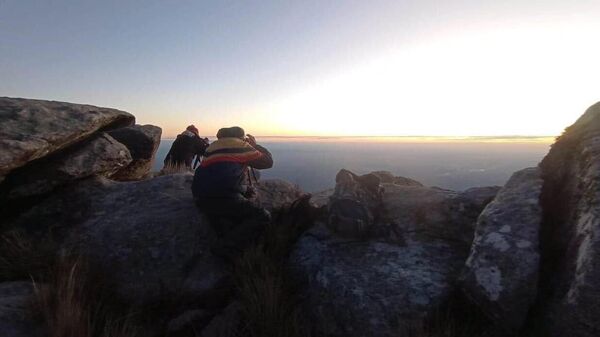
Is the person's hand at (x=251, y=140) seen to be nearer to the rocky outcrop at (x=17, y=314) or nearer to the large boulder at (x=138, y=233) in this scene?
the large boulder at (x=138, y=233)

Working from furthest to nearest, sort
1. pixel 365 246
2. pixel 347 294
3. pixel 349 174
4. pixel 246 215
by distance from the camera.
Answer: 1. pixel 349 174
2. pixel 246 215
3. pixel 365 246
4. pixel 347 294

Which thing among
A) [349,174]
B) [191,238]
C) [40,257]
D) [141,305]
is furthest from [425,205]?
[40,257]

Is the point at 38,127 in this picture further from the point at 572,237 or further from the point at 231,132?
the point at 572,237

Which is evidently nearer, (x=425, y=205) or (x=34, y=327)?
(x=34, y=327)

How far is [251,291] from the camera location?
5305mm

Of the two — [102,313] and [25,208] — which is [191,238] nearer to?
[102,313]

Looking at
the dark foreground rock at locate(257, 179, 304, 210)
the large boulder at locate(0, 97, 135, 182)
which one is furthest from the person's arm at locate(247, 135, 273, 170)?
the large boulder at locate(0, 97, 135, 182)

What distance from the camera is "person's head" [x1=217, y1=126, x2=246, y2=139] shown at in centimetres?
693

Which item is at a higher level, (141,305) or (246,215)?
(246,215)

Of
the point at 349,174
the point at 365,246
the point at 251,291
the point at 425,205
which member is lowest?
the point at 251,291

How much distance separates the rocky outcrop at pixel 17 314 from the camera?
14.8 ft

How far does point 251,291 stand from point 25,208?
5218 millimetres

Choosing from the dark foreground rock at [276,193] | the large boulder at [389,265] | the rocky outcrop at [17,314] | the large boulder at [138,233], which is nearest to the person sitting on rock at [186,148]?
the large boulder at [138,233]

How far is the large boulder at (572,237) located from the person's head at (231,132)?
197 inches
